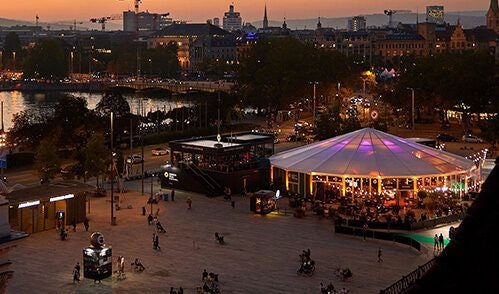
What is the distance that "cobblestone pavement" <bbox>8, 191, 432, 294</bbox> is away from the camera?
2759 cm

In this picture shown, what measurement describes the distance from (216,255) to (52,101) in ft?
452

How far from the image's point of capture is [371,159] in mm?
43750

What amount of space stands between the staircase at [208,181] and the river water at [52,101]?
83.1m

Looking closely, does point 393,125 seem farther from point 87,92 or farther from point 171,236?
point 87,92

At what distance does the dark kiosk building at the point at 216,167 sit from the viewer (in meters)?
47.3

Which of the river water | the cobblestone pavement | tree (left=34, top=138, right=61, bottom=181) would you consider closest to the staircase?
the cobblestone pavement

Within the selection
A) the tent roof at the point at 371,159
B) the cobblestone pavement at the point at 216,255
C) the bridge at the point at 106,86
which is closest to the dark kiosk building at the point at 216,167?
the tent roof at the point at 371,159

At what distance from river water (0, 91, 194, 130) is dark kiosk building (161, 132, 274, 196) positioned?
80.4 metres

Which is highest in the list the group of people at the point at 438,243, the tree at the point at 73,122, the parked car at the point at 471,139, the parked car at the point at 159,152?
the tree at the point at 73,122

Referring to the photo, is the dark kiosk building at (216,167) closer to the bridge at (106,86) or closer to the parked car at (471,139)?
the parked car at (471,139)

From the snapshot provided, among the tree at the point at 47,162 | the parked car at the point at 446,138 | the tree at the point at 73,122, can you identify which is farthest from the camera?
the parked car at the point at 446,138

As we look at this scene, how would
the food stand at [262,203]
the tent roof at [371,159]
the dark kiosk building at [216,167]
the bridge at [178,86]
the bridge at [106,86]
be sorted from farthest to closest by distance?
1. the bridge at [106,86]
2. the bridge at [178,86]
3. the dark kiosk building at [216,167]
4. the tent roof at [371,159]
5. the food stand at [262,203]

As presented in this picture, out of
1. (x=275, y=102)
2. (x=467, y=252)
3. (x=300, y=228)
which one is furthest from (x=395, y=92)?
(x=467, y=252)

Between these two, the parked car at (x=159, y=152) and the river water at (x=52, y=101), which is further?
the river water at (x=52, y=101)
